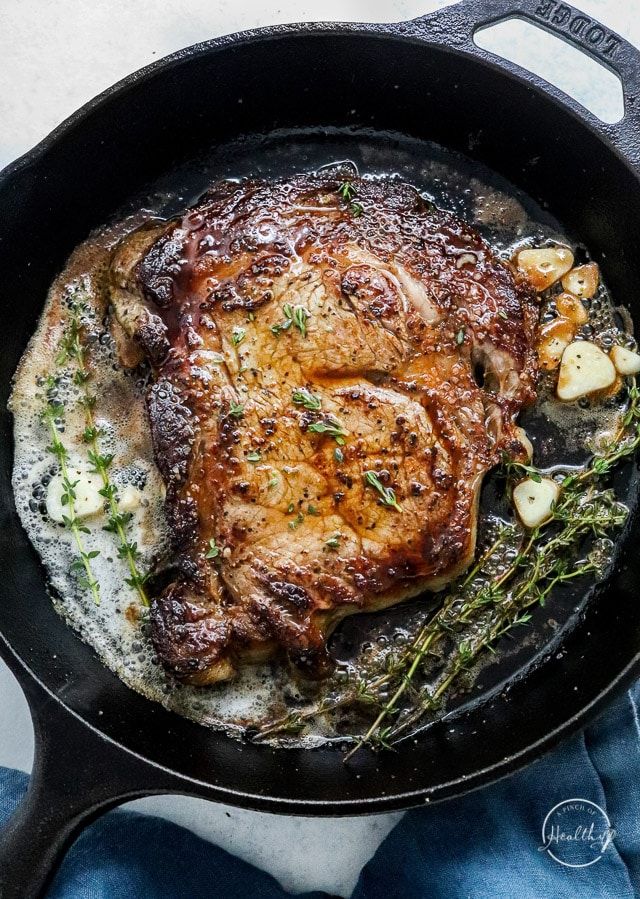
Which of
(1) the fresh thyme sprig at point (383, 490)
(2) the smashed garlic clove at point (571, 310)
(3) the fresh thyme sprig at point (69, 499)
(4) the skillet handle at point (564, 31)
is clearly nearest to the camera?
(1) the fresh thyme sprig at point (383, 490)

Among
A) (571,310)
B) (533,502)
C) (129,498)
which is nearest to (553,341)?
(571,310)

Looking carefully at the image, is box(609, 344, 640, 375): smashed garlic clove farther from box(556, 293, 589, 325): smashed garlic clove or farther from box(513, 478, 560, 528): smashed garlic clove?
box(513, 478, 560, 528): smashed garlic clove

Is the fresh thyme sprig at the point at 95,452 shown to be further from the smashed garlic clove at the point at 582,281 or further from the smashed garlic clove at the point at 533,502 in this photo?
the smashed garlic clove at the point at 582,281

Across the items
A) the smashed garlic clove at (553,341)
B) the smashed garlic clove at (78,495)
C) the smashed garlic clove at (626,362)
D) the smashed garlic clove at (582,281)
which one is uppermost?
the smashed garlic clove at (78,495)

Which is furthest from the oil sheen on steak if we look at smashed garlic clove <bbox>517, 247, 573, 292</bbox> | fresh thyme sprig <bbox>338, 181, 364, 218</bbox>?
smashed garlic clove <bbox>517, 247, 573, 292</bbox>

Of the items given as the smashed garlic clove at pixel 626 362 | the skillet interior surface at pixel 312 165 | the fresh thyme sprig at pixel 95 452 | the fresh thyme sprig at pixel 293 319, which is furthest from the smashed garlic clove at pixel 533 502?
the fresh thyme sprig at pixel 95 452

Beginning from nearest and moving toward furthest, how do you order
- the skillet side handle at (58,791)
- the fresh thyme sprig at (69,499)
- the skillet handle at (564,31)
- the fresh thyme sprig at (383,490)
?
1. the skillet side handle at (58,791)
2. the fresh thyme sprig at (383,490)
3. the skillet handle at (564,31)
4. the fresh thyme sprig at (69,499)
